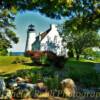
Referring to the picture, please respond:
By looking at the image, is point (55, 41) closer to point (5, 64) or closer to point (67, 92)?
point (5, 64)

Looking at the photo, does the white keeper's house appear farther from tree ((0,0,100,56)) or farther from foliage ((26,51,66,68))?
tree ((0,0,100,56))

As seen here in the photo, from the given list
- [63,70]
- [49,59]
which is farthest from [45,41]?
[63,70]

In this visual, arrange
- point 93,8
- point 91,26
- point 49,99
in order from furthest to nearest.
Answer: point 91,26, point 93,8, point 49,99

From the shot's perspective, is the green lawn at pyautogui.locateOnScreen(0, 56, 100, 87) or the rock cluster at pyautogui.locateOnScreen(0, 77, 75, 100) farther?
the green lawn at pyautogui.locateOnScreen(0, 56, 100, 87)

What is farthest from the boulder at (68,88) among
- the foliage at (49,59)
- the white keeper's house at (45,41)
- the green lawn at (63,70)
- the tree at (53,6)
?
the white keeper's house at (45,41)

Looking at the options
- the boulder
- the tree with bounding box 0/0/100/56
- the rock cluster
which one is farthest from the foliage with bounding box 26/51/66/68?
the rock cluster

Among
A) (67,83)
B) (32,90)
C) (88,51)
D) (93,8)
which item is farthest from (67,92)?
(88,51)

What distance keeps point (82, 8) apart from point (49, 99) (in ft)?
18.1

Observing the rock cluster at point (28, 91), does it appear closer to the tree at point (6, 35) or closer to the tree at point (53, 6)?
the tree at point (53, 6)

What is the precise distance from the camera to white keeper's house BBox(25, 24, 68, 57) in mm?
69875

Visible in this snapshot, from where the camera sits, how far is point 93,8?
19719 millimetres

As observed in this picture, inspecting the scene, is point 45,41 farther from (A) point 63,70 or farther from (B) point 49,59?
(A) point 63,70

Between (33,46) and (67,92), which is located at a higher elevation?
(33,46)

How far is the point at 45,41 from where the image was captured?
230 feet
